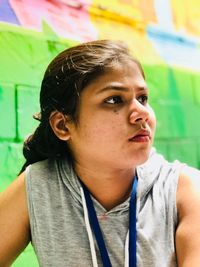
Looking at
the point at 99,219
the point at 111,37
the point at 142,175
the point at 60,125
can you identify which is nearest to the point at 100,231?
the point at 99,219

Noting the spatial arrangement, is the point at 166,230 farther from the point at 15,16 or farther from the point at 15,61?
the point at 15,16

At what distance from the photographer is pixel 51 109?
106 centimetres

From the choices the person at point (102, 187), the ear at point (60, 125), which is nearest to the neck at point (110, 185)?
the person at point (102, 187)

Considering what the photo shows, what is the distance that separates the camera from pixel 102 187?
1039 millimetres

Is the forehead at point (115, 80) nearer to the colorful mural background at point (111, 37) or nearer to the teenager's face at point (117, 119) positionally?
the teenager's face at point (117, 119)

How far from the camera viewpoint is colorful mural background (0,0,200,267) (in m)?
Result: 1.30

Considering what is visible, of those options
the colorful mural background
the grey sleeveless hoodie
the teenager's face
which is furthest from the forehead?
the colorful mural background

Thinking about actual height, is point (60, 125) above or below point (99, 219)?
above

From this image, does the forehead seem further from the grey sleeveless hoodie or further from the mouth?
the grey sleeveless hoodie

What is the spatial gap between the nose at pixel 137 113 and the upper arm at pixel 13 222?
0.31m

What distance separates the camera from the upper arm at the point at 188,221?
869 millimetres

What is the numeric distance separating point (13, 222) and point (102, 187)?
227 millimetres

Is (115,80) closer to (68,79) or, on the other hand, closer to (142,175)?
(68,79)

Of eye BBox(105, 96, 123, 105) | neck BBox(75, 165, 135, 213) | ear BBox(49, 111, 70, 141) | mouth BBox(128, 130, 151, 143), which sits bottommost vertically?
neck BBox(75, 165, 135, 213)
